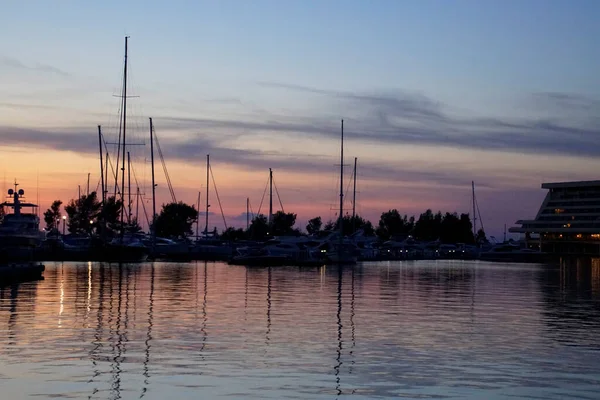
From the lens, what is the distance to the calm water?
71.1 ft

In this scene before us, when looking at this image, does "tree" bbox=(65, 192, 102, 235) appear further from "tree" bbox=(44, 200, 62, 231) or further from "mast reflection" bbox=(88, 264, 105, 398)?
"mast reflection" bbox=(88, 264, 105, 398)

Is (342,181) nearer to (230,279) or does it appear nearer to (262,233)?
(230,279)

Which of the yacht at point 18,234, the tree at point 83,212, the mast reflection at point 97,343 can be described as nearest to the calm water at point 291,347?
the mast reflection at point 97,343

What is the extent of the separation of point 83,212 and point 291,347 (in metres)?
158

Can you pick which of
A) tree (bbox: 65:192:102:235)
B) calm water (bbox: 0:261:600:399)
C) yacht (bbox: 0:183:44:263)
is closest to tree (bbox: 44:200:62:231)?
tree (bbox: 65:192:102:235)

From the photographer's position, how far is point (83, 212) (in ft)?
593

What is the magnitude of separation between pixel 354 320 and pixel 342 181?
77.0m

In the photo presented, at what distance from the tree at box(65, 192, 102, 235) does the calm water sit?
12810 cm

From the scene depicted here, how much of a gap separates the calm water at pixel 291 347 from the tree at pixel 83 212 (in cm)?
12810

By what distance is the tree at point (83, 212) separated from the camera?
580 ft

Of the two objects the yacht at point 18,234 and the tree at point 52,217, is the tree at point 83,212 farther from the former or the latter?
the yacht at point 18,234

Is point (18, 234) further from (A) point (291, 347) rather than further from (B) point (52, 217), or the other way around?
(B) point (52, 217)

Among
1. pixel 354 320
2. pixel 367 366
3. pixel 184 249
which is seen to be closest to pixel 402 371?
pixel 367 366

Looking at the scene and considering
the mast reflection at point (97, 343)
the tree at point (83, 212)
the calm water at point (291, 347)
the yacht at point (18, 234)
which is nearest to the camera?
the calm water at point (291, 347)
